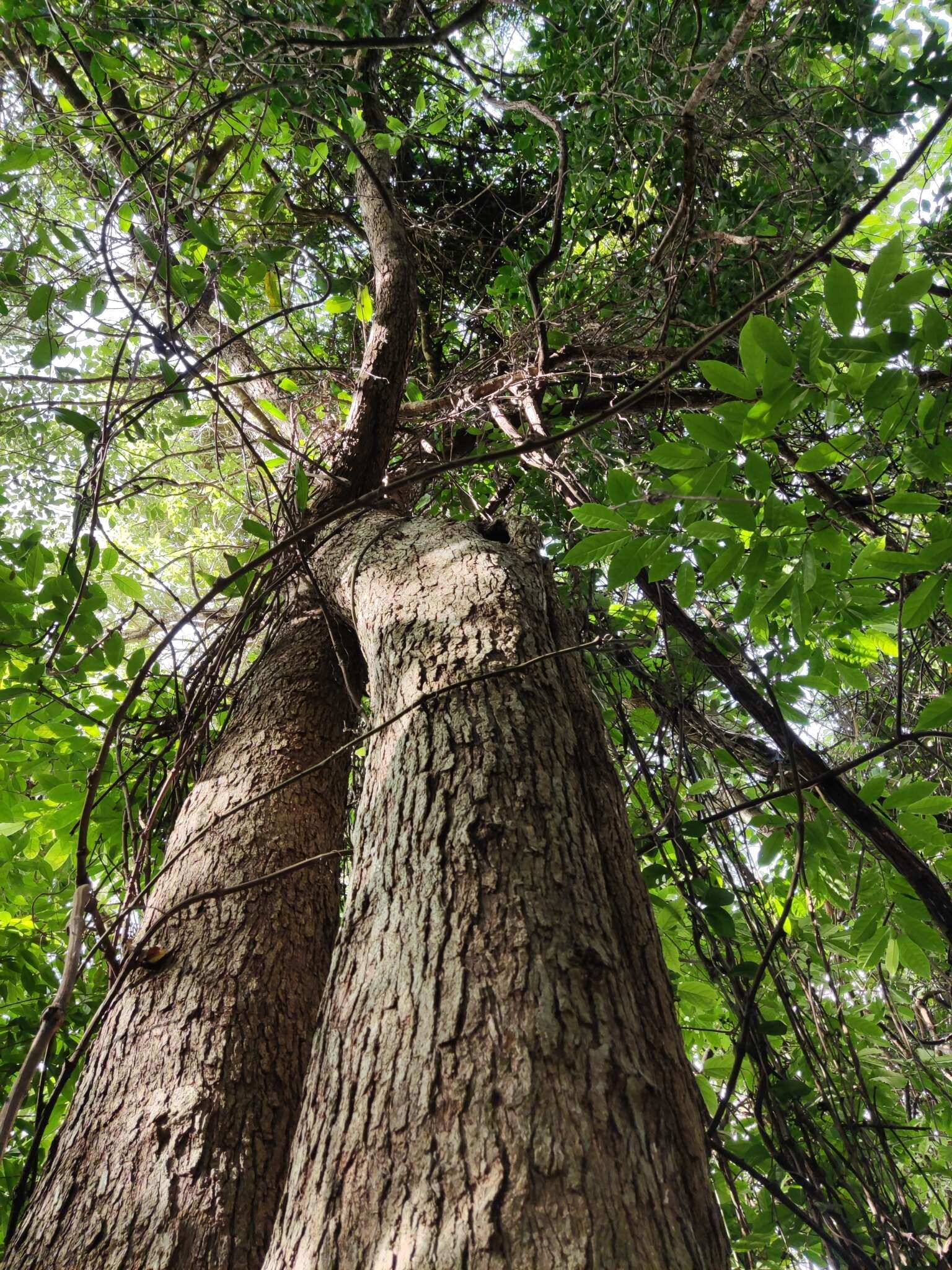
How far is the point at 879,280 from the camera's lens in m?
1.18

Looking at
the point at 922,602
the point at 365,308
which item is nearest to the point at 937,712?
the point at 922,602

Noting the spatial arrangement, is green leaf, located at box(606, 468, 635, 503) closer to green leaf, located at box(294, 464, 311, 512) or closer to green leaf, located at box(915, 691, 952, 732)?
green leaf, located at box(915, 691, 952, 732)

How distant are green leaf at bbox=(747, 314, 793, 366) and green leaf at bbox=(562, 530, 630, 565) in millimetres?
421

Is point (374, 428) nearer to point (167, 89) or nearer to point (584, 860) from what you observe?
point (167, 89)

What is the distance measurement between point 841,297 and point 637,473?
4.50 ft

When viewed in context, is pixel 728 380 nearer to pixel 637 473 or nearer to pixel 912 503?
pixel 912 503

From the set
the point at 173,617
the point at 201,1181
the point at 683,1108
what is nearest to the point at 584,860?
the point at 683,1108

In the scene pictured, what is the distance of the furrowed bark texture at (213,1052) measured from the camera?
1.06 m

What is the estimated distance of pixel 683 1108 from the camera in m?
0.88

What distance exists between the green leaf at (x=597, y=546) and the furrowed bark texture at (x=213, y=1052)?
2.95 ft

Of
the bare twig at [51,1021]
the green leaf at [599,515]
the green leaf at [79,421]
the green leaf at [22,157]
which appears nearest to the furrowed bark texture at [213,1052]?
the bare twig at [51,1021]

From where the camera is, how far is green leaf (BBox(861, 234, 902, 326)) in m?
1.16

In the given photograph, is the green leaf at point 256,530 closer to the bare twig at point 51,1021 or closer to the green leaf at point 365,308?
the bare twig at point 51,1021

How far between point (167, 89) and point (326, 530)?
2292 millimetres
